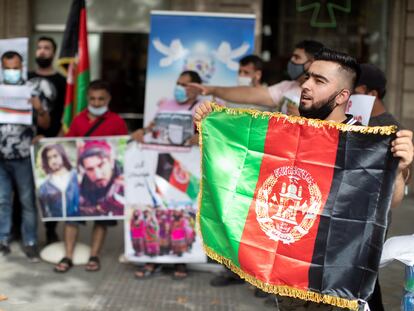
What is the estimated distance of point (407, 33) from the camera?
32.4 ft

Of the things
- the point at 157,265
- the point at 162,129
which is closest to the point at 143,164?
the point at 162,129

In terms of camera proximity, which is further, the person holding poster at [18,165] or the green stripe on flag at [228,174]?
the person holding poster at [18,165]

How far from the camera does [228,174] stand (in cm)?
356

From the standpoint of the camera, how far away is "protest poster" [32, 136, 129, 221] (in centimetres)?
607

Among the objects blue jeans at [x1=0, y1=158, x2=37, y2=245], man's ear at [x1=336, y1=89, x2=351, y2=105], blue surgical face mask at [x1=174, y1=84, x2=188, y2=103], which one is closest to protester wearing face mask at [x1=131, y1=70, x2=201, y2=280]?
blue surgical face mask at [x1=174, y1=84, x2=188, y2=103]

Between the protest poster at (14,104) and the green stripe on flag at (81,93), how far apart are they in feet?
1.50

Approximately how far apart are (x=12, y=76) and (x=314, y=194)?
3.83 meters

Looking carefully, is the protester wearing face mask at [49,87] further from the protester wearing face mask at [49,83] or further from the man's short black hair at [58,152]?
the man's short black hair at [58,152]

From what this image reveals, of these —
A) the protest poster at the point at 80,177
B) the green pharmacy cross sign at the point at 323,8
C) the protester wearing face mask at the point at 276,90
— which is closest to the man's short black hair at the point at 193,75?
the protester wearing face mask at the point at 276,90

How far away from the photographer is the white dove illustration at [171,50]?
6102 mm

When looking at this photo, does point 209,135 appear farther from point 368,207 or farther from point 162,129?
point 162,129

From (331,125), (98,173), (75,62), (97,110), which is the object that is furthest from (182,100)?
(331,125)

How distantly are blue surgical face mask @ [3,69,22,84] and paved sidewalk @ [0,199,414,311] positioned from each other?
1708 millimetres

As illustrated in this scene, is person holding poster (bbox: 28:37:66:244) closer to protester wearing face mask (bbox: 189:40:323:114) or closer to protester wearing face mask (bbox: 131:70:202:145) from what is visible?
protester wearing face mask (bbox: 131:70:202:145)
